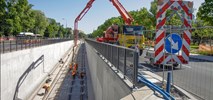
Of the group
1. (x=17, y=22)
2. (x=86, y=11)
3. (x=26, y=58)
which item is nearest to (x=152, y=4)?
(x=86, y=11)

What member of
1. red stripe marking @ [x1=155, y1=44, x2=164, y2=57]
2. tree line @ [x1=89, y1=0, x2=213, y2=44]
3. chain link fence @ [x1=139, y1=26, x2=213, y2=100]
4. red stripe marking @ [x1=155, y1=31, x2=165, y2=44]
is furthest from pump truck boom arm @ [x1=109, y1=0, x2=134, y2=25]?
chain link fence @ [x1=139, y1=26, x2=213, y2=100]

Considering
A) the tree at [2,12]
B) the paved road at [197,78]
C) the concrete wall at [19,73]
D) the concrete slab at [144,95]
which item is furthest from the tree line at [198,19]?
the tree at [2,12]

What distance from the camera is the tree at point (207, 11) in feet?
117

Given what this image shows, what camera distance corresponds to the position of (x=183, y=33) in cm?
626

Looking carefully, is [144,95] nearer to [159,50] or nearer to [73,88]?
[159,50]

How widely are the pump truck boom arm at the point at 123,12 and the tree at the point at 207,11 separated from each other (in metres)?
14.0

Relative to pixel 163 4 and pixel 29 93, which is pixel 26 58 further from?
pixel 163 4

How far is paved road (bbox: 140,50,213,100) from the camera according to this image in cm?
522

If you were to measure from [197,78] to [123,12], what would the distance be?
24.0m

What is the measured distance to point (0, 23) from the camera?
172 ft

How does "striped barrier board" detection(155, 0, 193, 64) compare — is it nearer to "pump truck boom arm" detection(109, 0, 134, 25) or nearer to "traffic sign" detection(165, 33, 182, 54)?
"traffic sign" detection(165, 33, 182, 54)

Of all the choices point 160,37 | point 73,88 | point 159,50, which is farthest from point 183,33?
point 73,88

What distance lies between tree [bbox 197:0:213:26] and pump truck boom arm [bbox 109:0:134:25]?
14.0m

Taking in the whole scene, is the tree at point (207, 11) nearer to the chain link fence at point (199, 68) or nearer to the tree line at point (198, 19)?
the tree line at point (198, 19)
